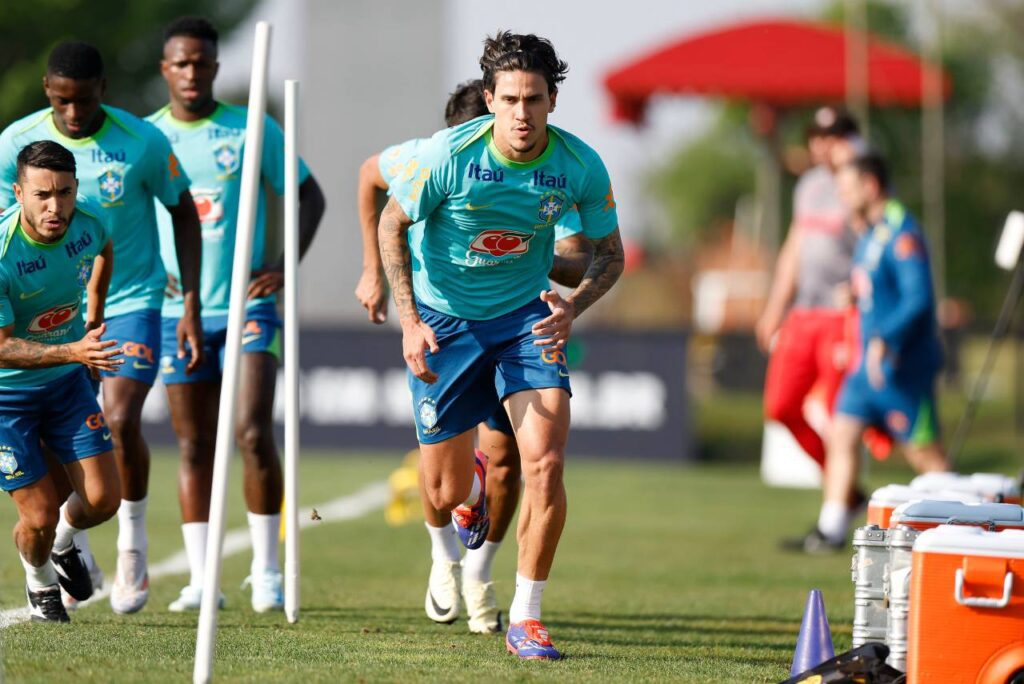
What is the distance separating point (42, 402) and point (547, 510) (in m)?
2.11

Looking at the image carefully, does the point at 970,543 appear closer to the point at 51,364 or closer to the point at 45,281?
the point at 51,364

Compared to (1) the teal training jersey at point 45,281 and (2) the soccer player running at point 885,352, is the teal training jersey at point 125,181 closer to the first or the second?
(1) the teal training jersey at point 45,281

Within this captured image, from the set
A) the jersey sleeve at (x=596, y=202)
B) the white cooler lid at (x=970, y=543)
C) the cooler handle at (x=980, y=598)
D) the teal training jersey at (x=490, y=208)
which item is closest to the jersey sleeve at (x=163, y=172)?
the teal training jersey at (x=490, y=208)

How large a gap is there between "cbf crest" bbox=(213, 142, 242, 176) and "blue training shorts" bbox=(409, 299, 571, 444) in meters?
1.54

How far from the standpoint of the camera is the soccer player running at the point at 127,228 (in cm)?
722

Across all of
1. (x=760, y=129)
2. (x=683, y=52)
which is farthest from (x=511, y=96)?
(x=760, y=129)

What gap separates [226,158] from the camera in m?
7.99

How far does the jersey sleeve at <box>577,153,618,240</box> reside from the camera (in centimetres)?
654

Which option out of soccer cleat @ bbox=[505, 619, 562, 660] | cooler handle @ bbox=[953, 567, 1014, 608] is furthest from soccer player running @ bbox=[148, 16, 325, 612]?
cooler handle @ bbox=[953, 567, 1014, 608]

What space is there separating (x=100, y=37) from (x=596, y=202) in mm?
28104

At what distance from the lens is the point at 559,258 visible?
7203 millimetres

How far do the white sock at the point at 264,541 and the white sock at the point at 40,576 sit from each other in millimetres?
1132

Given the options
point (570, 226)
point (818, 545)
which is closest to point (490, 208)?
point (570, 226)

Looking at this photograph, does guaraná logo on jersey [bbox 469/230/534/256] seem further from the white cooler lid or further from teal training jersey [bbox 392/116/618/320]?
the white cooler lid
